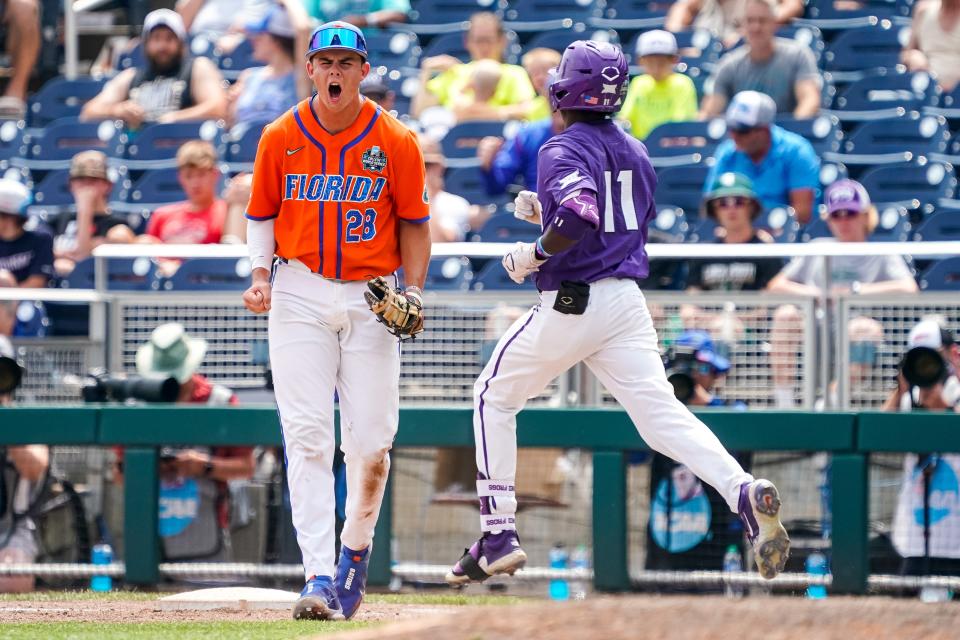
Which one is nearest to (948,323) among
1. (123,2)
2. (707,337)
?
(707,337)

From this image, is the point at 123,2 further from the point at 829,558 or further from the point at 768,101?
the point at 829,558

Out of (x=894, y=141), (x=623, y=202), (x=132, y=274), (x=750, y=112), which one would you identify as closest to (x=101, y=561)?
(x=132, y=274)

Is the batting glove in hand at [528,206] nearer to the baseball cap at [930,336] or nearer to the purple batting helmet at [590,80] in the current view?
the purple batting helmet at [590,80]

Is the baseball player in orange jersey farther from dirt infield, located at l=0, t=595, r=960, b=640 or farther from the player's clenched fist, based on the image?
dirt infield, located at l=0, t=595, r=960, b=640

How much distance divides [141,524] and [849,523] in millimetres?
3232

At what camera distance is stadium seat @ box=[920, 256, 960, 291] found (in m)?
7.54

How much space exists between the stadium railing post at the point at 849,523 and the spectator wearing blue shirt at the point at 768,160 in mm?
2427

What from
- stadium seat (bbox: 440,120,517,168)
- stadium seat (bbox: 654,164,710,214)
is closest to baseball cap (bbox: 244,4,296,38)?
stadium seat (bbox: 440,120,517,168)

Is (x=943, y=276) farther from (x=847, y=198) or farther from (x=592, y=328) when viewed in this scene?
(x=592, y=328)

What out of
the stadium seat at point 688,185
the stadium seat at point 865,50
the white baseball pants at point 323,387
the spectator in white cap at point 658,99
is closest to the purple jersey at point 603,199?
the white baseball pants at point 323,387

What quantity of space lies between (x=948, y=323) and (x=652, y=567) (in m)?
1.74

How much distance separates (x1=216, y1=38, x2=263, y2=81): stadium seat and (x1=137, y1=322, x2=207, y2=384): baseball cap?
526 cm

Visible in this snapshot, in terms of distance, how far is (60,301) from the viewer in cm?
823

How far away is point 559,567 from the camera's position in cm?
749
